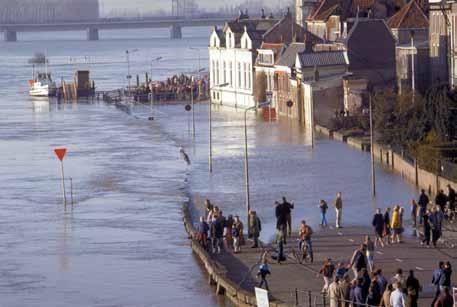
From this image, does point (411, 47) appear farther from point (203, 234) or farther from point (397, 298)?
point (397, 298)

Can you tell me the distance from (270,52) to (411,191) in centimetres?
2533

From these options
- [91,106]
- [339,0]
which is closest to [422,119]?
[339,0]

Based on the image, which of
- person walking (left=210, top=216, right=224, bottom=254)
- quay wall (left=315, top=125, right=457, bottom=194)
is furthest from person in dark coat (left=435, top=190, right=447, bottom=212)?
person walking (left=210, top=216, right=224, bottom=254)

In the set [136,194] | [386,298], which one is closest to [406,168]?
[136,194]

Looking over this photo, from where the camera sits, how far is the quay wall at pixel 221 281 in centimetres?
1825

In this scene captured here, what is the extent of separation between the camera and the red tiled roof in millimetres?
49094

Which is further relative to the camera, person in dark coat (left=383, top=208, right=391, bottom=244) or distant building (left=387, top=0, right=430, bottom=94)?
distant building (left=387, top=0, right=430, bottom=94)

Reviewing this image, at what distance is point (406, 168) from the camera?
98.3 ft

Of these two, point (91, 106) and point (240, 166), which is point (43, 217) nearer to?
point (240, 166)

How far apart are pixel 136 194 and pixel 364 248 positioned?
12252 mm

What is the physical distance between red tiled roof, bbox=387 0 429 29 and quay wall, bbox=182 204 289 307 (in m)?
26.7

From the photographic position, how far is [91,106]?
202ft

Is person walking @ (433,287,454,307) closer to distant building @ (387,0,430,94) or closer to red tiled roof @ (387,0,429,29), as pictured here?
distant building @ (387,0,430,94)

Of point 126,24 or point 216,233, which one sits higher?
point 216,233
